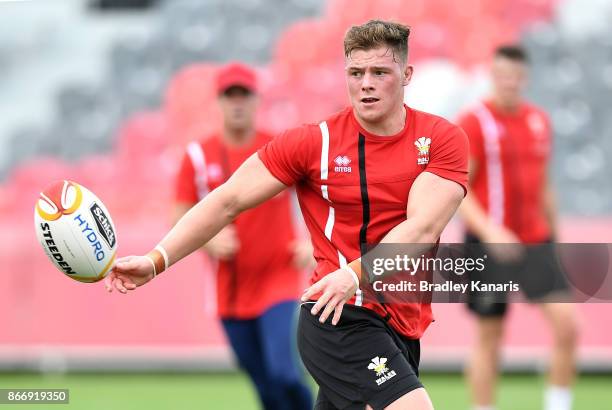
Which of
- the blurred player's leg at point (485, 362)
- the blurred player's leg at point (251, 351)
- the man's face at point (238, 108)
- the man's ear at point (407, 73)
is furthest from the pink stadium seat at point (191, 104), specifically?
the man's ear at point (407, 73)

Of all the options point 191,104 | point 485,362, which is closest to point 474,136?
point 485,362

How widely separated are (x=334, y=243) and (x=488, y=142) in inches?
128

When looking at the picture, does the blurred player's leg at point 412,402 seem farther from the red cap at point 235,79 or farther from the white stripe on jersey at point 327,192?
the red cap at point 235,79

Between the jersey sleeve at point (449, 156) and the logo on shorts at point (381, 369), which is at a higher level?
the jersey sleeve at point (449, 156)

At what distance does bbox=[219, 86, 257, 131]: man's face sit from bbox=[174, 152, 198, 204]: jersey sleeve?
355mm

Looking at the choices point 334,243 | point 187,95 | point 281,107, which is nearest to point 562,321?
point 334,243

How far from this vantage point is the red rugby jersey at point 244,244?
6.88 metres

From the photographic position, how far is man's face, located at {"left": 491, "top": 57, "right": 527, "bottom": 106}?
24.8 feet

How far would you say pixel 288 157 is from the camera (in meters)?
4.45

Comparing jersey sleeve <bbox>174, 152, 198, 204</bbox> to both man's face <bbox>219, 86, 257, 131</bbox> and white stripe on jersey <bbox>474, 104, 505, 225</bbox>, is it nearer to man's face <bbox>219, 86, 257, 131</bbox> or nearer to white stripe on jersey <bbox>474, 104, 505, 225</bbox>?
man's face <bbox>219, 86, 257, 131</bbox>

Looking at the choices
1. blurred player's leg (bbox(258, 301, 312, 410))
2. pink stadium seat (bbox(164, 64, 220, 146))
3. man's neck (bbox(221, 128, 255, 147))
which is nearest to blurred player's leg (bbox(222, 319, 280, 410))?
blurred player's leg (bbox(258, 301, 312, 410))

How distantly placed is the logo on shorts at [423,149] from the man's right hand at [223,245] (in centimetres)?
249

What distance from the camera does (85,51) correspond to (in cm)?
1390

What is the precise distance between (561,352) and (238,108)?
9.12ft
